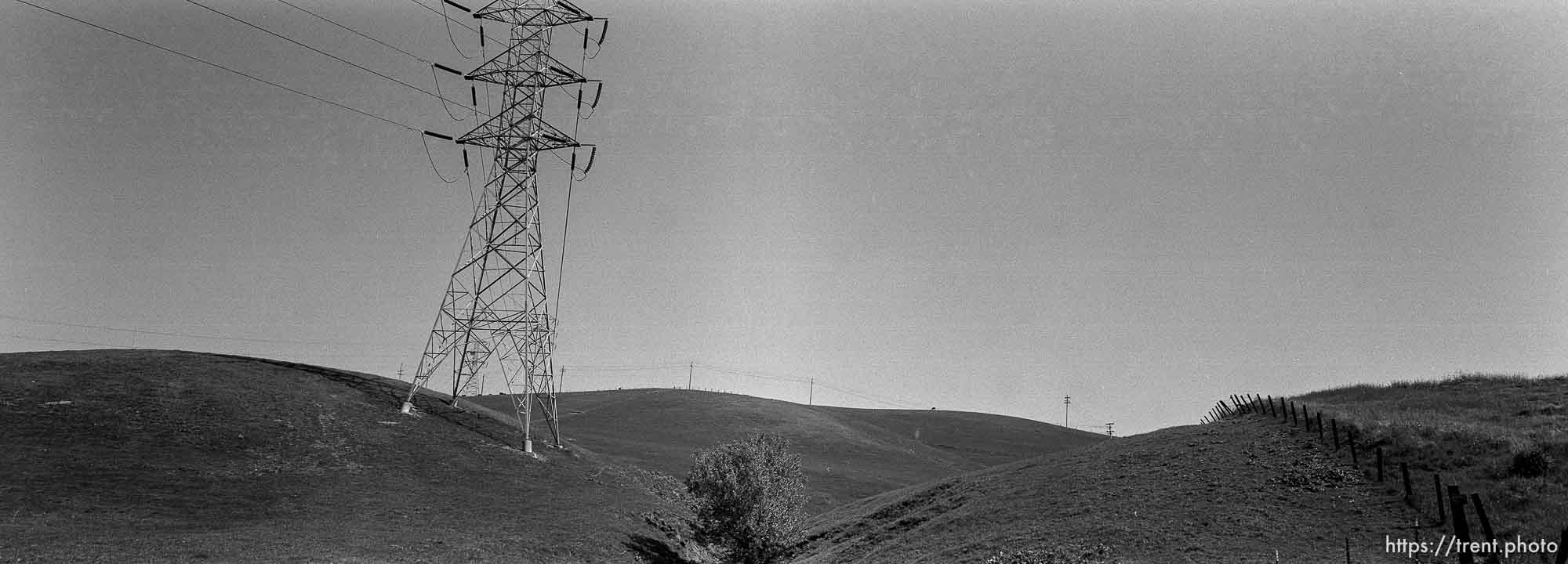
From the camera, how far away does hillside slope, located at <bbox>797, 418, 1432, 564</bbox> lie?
3306 cm

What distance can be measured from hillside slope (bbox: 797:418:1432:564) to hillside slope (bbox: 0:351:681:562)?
56.4ft

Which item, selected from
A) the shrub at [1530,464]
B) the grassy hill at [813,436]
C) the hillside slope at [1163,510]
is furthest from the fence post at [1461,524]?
the grassy hill at [813,436]

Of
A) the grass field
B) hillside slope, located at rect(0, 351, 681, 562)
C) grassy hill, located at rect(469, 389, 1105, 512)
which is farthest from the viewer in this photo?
grassy hill, located at rect(469, 389, 1105, 512)

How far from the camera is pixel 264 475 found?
159 ft

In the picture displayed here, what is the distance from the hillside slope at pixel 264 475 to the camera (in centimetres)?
3756

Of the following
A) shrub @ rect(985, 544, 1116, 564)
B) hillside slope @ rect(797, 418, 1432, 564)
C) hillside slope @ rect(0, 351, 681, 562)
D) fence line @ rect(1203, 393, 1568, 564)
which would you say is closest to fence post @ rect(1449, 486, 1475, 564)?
fence line @ rect(1203, 393, 1568, 564)

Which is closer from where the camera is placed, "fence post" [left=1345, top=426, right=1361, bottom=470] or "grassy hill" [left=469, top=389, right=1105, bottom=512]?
"fence post" [left=1345, top=426, right=1361, bottom=470]

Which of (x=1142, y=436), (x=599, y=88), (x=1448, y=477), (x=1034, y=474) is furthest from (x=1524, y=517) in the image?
(x=599, y=88)

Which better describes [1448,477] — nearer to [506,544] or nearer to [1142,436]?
[1142,436]

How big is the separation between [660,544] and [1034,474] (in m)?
26.5

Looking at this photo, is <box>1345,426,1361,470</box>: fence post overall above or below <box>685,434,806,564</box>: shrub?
above

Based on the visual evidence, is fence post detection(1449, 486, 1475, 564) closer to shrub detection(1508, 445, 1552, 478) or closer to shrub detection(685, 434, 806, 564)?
shrub detection(1508, 445, 1552, 478)

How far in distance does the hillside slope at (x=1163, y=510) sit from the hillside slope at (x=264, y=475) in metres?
17.2

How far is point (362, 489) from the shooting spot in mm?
49062
